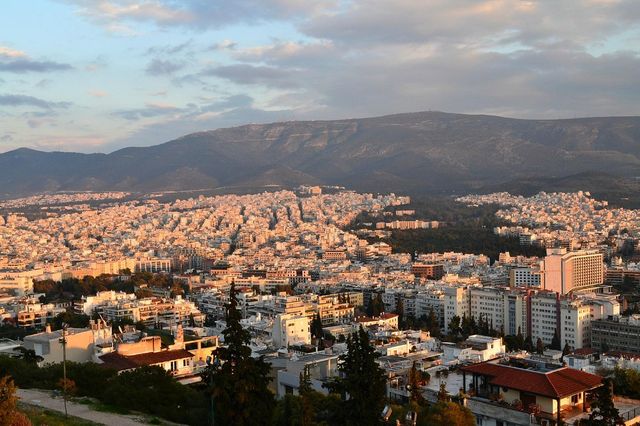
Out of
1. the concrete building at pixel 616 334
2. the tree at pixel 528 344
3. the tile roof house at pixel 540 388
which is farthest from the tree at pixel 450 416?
the concrete building at pixel 616 334

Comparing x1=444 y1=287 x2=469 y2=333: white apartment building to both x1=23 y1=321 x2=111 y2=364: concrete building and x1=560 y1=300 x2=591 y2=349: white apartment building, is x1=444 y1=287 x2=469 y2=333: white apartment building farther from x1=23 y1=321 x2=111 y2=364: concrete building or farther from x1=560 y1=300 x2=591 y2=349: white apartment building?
x1=23 y1=321 x2=111 y2=364: concrete building

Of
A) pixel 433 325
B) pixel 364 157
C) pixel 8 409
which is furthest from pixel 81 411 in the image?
pixel 364 157

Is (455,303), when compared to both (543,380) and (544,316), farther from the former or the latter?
(543,380)

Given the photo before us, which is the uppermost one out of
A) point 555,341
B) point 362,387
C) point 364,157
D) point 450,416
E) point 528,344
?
point 364,157

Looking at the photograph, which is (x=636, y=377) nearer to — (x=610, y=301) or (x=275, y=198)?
(x=610, y=301)

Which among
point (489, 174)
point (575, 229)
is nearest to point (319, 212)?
A: point (575, 229)
